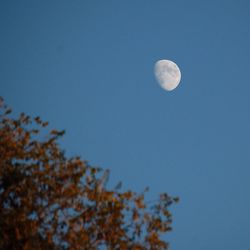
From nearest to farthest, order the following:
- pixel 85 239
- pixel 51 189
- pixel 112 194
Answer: pixel 85 239 < pixel 112 194 < pixel 51 189

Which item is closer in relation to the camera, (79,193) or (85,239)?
(85,239)

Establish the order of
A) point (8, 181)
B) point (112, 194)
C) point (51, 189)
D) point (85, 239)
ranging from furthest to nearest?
point (8, 181), point (51, 189), point (112, 194), point (85, 239)

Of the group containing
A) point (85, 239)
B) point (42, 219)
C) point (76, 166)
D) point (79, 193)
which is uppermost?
point (76, 166)

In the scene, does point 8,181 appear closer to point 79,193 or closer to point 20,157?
point 20,157

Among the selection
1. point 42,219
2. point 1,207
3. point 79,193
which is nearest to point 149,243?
point 79,193

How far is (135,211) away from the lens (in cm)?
1438

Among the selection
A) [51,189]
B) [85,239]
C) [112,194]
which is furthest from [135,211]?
[51,189]

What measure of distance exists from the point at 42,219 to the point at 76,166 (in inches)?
98.3

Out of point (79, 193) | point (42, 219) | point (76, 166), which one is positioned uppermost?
point (76, 166)

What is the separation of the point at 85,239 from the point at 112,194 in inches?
76.6

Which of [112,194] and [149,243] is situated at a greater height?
[112,194]

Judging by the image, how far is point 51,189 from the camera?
49.7 ft

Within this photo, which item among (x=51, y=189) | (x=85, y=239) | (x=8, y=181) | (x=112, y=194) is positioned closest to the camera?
(x=85, y=239)

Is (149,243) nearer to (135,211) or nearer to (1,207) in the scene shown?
(135,211)
